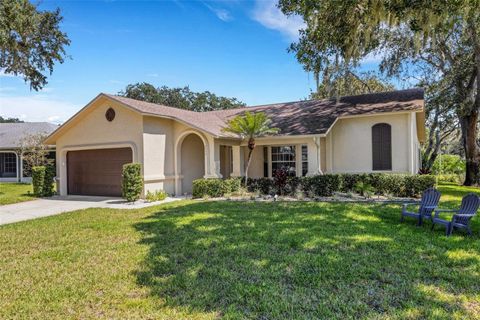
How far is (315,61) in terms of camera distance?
43.8ft

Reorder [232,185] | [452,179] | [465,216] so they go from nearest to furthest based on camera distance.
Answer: [465,216]
[232,185]
[452,179]

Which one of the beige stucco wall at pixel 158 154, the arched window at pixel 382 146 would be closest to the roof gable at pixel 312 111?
the beige stucco wall at pixel 158 154

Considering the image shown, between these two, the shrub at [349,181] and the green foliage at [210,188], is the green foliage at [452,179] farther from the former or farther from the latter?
the green foliage at [210,188]

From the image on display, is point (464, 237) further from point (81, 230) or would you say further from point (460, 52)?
point (460, 52)

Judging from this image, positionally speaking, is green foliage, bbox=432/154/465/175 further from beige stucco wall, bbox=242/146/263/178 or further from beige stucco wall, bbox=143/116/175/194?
beige stucco wall, bbox=143/116/175/194

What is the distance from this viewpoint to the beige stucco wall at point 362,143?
15812mm

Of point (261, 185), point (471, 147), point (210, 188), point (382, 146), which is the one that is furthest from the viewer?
point (471, 147)

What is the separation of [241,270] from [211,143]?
10.9 m

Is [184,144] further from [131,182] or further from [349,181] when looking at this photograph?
[349,181]

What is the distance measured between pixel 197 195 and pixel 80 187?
26.6ft

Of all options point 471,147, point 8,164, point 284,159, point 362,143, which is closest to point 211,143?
point 284,159

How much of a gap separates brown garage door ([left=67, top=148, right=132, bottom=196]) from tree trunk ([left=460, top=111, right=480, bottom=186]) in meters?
22.2

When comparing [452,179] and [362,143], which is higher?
[362,143]

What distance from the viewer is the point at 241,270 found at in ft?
18.5
